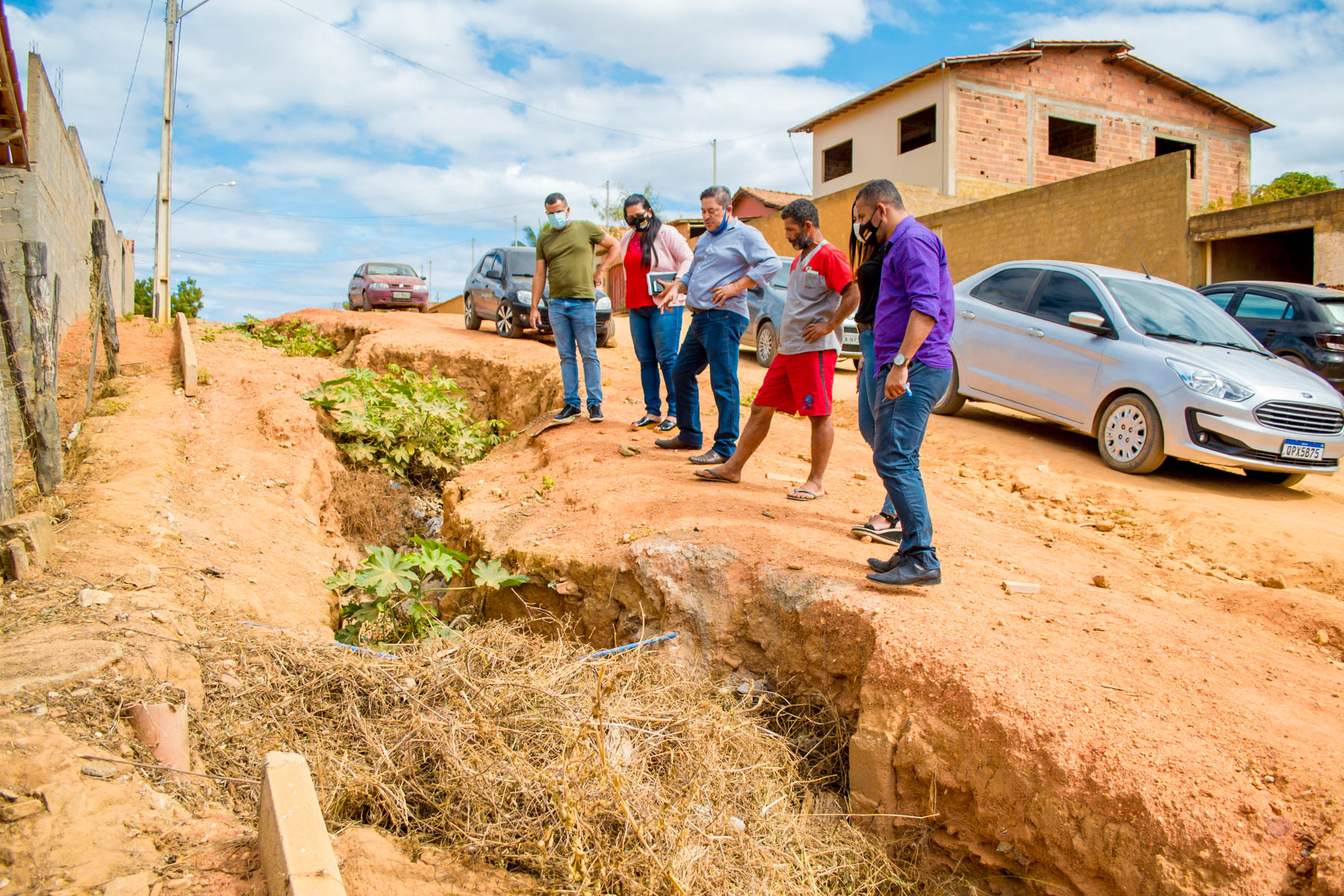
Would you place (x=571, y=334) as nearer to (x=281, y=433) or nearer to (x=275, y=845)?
(x=281, y=433)

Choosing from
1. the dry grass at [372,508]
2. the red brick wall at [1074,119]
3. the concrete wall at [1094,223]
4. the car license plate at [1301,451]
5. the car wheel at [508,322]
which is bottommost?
the dry grass at [372,508]

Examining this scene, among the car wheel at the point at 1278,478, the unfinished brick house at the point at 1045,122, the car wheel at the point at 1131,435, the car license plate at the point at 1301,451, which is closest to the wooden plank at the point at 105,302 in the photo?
the car wheel at the point at 1131,435

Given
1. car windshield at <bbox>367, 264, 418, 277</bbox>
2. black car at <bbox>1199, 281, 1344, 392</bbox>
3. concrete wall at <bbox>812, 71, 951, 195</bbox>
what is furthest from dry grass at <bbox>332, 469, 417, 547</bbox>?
concrete wall at <bbox>812, 71, 951, 195</bbox>

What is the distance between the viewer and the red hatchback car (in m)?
19.2

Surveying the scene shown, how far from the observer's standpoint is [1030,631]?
136 inches

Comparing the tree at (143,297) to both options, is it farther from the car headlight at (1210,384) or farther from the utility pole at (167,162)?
the car headlight at (1210,384)

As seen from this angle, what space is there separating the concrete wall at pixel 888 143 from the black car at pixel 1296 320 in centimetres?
1133

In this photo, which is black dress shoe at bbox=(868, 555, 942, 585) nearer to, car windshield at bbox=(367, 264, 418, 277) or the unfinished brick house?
car windshield at bbox=(367, 264, 418, 277)

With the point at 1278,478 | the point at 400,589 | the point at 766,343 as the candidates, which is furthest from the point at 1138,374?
the point at 400,589

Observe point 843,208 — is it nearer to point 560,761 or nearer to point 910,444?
point 910,444

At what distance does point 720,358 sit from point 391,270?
16408 millimetres

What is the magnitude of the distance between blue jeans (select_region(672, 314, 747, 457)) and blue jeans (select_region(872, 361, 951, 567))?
6.32ft

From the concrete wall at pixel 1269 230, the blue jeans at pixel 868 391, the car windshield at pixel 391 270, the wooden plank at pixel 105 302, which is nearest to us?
the blue jeans at pixel 868 391

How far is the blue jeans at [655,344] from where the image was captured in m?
6.43
